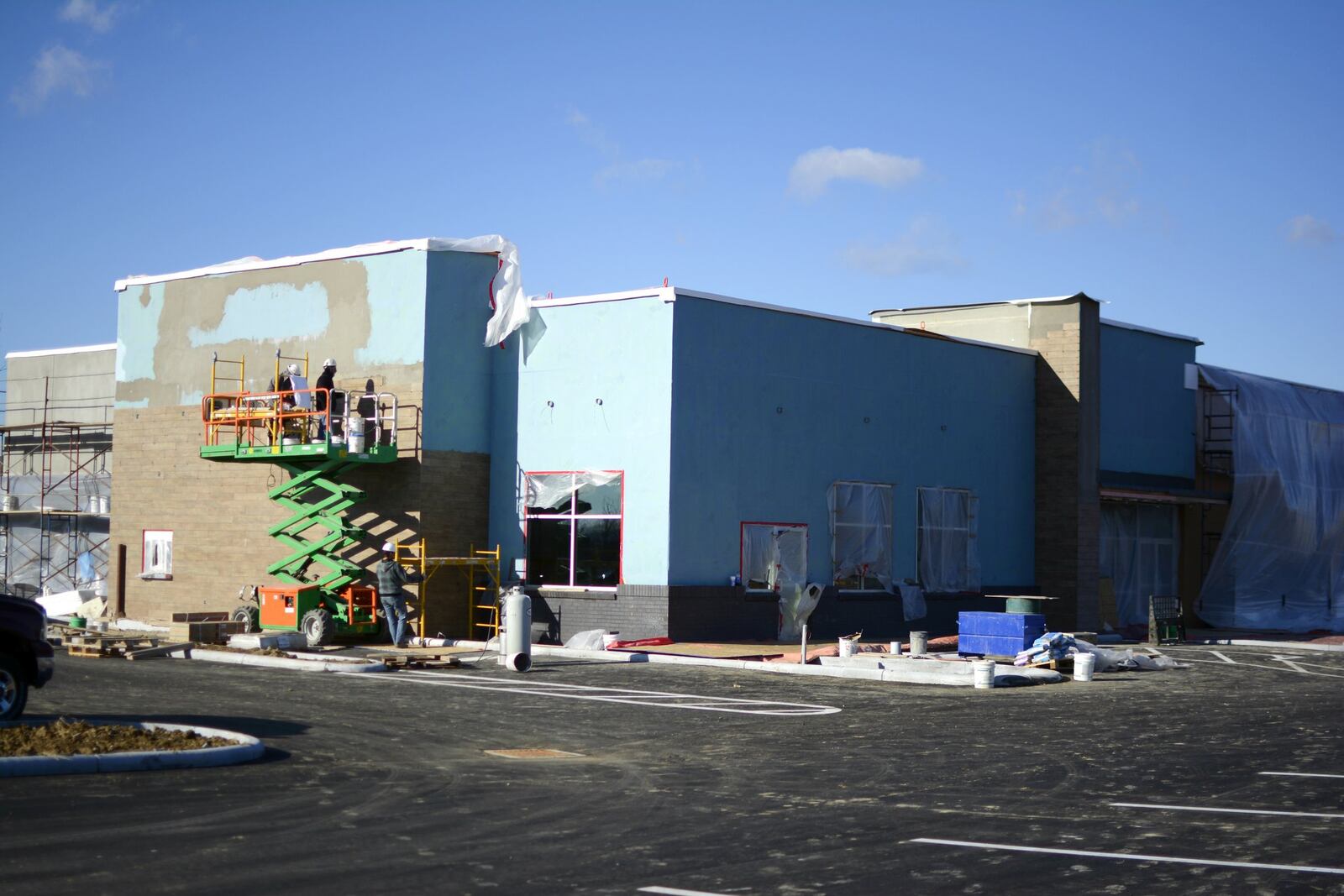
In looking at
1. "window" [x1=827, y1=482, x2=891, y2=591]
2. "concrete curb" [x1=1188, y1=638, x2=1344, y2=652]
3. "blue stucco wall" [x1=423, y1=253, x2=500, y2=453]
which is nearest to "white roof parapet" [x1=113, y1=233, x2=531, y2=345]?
"blue stucco wall" [x1=423, y1=253, x2=500, y2=453]

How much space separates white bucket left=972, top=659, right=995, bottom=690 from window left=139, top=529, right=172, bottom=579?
67.8 ft

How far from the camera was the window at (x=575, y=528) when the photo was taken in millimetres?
30766

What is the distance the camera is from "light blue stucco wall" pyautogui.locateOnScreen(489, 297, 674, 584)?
30016mm

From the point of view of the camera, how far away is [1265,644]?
36156 millimetres

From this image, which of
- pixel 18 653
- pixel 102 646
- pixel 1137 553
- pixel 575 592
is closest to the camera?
pixel 18 653

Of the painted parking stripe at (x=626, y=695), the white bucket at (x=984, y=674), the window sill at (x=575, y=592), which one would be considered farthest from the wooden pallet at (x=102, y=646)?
the white bucket at (x=984, y=674)

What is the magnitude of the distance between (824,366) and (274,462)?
39.3 feet

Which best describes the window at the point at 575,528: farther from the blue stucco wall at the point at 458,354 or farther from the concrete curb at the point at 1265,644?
the concrete curb at the point at 1265,644

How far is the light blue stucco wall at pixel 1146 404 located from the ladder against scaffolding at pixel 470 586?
1704 centimetres

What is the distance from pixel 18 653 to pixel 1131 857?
1123cm

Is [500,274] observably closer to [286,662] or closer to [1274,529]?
[286,662]

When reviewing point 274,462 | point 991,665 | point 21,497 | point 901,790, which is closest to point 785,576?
point 991,665

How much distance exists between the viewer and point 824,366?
33188 millimetres

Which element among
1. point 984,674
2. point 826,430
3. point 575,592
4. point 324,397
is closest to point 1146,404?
point 826,430
